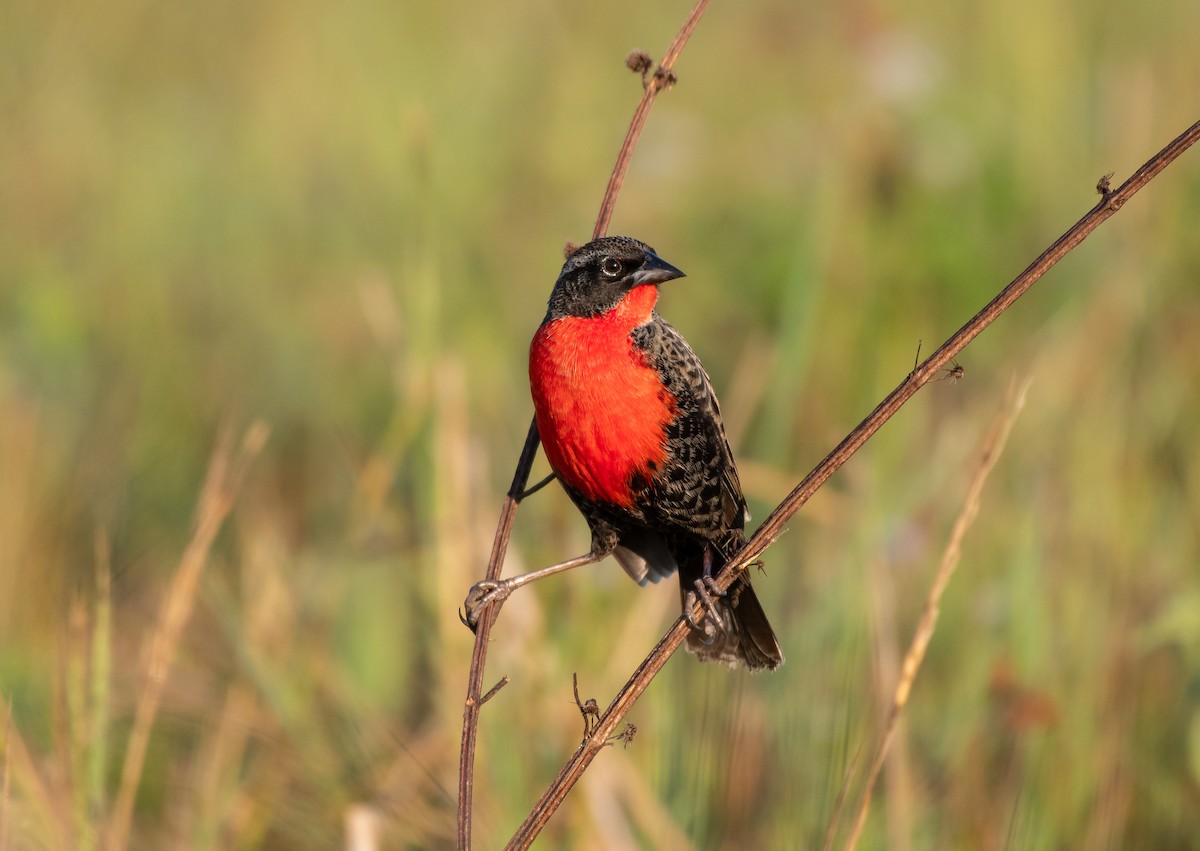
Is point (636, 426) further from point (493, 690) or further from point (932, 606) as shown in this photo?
point (493, 690)

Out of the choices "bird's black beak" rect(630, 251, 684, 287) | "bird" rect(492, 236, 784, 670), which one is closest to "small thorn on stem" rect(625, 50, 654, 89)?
"bird" rect(492, 236, 784, 670)

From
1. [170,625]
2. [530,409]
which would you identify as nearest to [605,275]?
[170,625]

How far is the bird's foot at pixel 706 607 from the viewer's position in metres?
2.50

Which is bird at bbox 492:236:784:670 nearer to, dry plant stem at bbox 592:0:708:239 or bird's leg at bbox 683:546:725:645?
bird's leg at bbox 683:546:725:645

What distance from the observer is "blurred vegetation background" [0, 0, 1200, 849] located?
3615mm

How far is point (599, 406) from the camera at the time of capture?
303 cm

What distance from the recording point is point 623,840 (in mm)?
3604

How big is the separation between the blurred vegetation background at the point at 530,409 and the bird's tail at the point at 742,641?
11cm

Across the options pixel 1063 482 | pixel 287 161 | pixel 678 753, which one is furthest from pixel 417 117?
pixel 287 161

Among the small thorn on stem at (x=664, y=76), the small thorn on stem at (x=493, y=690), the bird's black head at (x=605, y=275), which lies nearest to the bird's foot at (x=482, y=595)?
the small thorn on stem at (x=493, y=690)

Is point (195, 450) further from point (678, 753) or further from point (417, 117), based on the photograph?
point (678, 753)

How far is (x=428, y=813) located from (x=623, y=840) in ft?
1.44

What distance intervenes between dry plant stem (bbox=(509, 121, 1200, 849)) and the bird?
84 cm

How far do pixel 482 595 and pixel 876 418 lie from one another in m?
1.20
